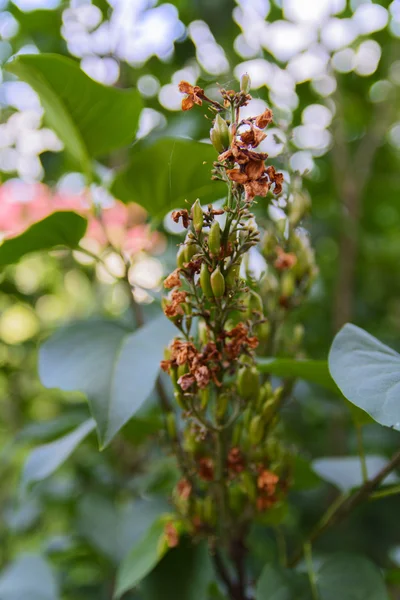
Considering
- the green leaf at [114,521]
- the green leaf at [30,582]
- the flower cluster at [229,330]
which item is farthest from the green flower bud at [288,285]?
the green leaf at [30,582]

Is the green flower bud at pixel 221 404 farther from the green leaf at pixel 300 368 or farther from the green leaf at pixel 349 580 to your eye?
the green leaf at pixel 349 580

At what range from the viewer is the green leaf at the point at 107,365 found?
41 cm

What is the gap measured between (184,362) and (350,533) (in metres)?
0.75

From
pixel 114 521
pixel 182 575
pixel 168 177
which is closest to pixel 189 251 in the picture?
pixel 168 177

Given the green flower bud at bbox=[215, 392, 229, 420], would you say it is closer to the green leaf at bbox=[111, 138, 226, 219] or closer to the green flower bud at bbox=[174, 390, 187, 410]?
the green flower bud at bbox=[174, 390, 187, 410]

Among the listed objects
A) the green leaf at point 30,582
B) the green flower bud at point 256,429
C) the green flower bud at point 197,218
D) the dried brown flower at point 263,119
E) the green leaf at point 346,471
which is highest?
the dried brown flower at point 263,119

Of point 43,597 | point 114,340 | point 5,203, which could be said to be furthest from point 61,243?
point 5,203

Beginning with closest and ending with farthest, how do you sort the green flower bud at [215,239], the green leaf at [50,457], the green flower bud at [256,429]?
1. the green flower bud at [215,239]
2. the green flower bud at [256,429]
3. the green leaf at [50,457]

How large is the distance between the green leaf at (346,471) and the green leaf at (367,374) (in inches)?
8.6

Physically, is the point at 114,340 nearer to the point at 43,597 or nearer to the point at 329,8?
the point at 43,597

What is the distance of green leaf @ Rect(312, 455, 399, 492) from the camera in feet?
1.87

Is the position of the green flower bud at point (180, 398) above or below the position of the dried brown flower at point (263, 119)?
below

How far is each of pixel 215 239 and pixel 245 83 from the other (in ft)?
0.30

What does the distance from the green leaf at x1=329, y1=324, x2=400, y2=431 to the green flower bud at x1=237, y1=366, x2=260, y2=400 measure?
54 mm
